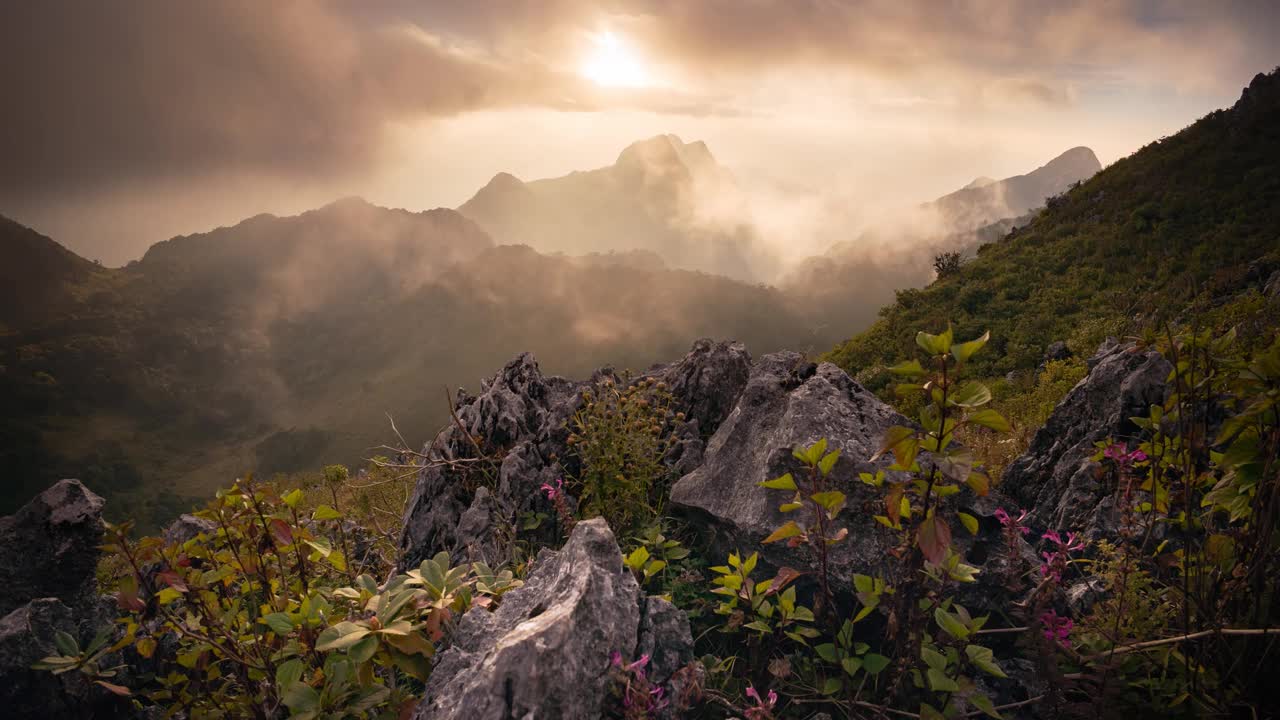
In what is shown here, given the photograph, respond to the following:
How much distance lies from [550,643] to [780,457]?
2.86 metres

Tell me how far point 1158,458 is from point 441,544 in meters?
6.78

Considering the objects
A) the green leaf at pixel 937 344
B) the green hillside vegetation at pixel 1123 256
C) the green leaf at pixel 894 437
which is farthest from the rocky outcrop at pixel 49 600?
the green hillside vegetation at pixel 1123 256

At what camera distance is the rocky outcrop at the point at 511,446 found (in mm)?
6320

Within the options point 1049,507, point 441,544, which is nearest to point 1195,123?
point 1049,507

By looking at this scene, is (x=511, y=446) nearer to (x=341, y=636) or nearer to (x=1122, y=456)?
(x=341, y=636)

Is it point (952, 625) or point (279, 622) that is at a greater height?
point (279, 622)

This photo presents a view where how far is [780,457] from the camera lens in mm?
5133

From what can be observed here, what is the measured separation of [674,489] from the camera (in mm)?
5887

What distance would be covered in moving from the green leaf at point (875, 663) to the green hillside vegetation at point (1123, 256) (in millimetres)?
18379

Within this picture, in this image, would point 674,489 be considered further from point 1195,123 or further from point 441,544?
point 1195,123

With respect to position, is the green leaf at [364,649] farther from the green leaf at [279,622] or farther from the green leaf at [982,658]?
the green leaf at [982,658]

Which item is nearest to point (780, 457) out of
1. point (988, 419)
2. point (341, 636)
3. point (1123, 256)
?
point (988, 419)

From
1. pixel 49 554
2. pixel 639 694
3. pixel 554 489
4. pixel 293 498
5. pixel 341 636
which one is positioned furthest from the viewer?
pixel 49 554

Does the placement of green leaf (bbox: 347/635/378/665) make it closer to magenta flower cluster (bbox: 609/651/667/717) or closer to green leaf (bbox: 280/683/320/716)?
green leaf (bbox: 280/683/320/716)
